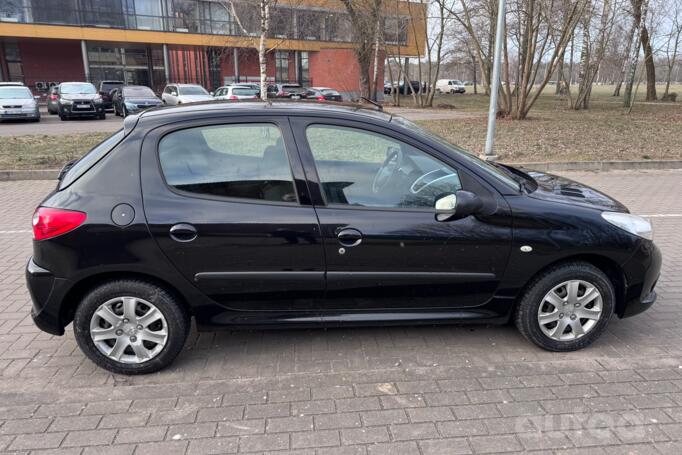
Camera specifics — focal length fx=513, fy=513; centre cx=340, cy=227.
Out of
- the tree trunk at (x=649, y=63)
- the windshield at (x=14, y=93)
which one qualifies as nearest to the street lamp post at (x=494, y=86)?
the tree trunk at (x=649, y=63)

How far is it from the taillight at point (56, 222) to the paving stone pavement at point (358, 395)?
937 mm

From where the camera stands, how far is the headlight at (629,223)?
3355mm

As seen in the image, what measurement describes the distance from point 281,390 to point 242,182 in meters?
1.29

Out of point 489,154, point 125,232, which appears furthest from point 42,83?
point 125,232

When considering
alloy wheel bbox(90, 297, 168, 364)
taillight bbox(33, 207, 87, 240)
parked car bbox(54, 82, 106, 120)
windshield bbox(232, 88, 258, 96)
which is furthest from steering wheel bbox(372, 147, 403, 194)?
windshield bbox(232, 88, 258, 96)

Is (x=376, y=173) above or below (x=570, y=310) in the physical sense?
above

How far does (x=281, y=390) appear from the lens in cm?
309

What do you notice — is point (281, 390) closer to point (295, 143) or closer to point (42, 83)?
point (295, 143)

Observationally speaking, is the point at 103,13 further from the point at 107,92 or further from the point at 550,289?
the point at 550,289

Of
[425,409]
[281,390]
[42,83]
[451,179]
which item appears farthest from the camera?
[42,83]

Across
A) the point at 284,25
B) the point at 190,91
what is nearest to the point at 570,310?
the point at 190,91

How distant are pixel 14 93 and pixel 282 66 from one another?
81.3ft

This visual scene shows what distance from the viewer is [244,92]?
83.0 feet

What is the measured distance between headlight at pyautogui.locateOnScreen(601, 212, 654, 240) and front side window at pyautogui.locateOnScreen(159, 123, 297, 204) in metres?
2.07
